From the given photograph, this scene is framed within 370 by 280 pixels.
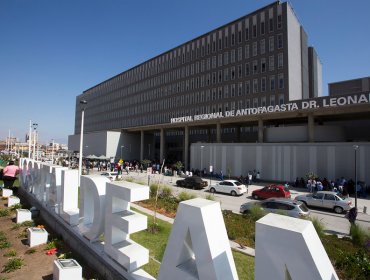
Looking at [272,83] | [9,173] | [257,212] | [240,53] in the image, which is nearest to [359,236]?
[257,212]

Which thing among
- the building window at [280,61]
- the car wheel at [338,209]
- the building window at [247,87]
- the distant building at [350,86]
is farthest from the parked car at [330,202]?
the building window at [247,87]

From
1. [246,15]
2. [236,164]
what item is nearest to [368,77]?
[246,15]

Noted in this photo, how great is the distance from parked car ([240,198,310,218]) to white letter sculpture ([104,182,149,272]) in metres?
10.7

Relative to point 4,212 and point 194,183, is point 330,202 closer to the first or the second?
point 194,183

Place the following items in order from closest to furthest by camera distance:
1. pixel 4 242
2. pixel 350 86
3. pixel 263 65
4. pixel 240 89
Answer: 1. pixel 4 242
2. pixel 263 65
3. pixel 350 86
4. pixel 240 89

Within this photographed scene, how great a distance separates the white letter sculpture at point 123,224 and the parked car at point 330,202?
17.0m

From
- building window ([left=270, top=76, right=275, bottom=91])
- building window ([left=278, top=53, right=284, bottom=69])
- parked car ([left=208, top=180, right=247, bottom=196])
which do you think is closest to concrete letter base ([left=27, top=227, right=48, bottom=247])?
parked car ([left=208, top=180, right=247, bottom=196])

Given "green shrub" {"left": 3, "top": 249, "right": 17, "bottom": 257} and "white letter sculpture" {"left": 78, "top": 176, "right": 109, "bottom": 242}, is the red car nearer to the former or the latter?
"white letter sculpture" {"left": 78, "top": 176, "right": 109, "bottom": 242}

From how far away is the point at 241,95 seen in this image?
186 ft

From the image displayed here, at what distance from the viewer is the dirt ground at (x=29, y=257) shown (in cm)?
741

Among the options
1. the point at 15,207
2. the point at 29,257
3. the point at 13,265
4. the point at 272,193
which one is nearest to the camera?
the point at 13,265

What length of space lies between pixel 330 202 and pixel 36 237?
18.7m

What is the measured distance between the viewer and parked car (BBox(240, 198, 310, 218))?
15193 mm

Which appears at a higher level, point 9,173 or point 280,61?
point 280,61
